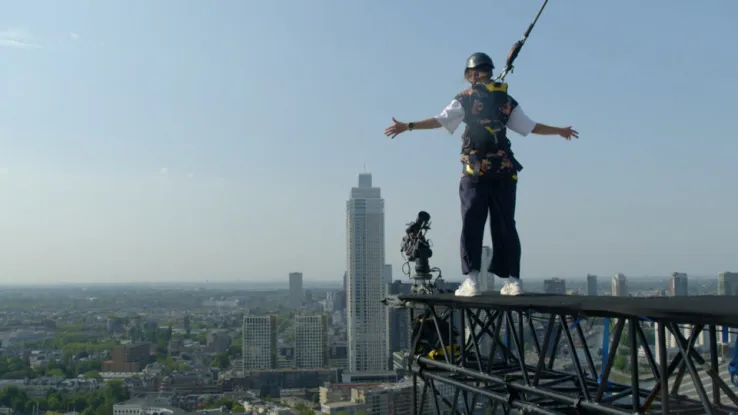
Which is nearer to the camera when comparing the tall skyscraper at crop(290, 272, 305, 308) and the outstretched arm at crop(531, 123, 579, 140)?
the outstretched arm at crop(531, 123, 579, 140)

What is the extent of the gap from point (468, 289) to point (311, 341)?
59.9 meters

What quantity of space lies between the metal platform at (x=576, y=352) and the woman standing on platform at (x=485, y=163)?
0.34 meters

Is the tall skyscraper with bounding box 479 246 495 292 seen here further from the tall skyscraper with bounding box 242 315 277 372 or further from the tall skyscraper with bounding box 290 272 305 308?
the tall skyscraper with bounding box 290 272 305 308

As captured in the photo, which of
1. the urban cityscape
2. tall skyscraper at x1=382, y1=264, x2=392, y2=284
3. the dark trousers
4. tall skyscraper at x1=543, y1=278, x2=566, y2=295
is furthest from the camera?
tall skyscraper at x1=382, y1=264, x2=392, y2=284

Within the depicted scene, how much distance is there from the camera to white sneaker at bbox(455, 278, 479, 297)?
404 cm

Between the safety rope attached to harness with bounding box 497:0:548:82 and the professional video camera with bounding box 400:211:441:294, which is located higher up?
the safety rope attached to harness with bounding box 497:0:548:82

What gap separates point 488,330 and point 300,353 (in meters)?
59.6

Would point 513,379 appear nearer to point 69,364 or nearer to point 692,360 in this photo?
point 692,360

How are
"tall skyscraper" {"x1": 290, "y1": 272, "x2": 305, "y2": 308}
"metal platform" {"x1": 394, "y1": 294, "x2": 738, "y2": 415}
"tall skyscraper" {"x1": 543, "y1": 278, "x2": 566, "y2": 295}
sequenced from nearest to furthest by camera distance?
"metal platform" {"x1": 394, "y1": 294, "x2": 738, "y2": 415}
"tall skyscraper" {"x1": 543, "y1": 278, "x2": 566, "y2": 295}
"tall skyscraper" {"x1": 290, "y1": 272, "x2": 305, "y2": 308}

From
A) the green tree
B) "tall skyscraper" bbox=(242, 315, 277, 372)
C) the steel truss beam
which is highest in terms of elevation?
the steel truss beam

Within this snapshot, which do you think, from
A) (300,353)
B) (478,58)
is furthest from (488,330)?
(300,353)

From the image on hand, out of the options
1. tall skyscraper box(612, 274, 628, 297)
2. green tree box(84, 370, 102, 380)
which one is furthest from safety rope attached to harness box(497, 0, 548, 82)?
green tree box(84, 370, 102, 380)

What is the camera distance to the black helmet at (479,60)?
4121mm

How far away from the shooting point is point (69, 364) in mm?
59062
